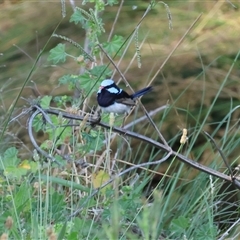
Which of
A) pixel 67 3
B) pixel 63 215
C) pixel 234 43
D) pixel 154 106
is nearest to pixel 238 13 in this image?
pixel 234 43

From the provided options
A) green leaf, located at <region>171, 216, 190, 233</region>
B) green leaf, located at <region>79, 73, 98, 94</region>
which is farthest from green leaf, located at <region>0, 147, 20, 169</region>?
green leaf, located at <region>171, 216, 190, 233</region>

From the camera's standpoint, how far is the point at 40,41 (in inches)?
120

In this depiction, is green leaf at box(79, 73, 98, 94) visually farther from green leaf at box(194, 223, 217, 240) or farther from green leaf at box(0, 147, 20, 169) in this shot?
green leaf at box(194, 223, 217, 240)

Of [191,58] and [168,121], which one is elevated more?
[191,58]

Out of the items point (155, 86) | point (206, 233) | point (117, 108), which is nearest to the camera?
point (206, 233)

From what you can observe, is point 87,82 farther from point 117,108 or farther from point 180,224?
point 180,224

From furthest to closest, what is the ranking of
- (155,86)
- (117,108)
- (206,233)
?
(155,86), (117,108), (206,233)

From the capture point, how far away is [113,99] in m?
2.06

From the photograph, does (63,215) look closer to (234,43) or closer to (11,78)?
(11,78)

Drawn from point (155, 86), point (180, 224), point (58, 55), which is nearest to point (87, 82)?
point (58, 55)

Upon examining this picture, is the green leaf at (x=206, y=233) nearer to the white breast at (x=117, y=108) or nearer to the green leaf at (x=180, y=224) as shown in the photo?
the green leaf at (x=180, y=224)

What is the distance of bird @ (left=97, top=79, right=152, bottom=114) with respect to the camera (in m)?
2.05

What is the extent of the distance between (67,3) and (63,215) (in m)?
1.57

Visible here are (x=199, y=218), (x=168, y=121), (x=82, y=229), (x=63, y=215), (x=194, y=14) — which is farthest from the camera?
(x=194, y=14)
